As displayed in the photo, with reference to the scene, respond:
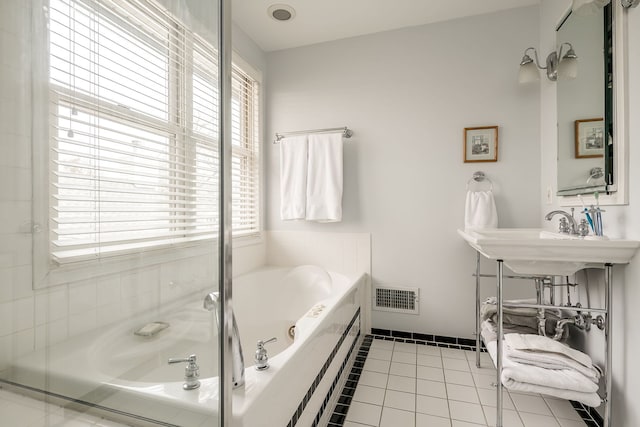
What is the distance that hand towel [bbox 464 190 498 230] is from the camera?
2.10m

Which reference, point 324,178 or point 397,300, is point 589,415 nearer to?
point 397,300

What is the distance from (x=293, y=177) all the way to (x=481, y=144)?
1.41 metres

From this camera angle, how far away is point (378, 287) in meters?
2.47

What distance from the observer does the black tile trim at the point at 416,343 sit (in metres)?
1.47

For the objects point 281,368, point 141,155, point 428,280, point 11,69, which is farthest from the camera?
point 428,280

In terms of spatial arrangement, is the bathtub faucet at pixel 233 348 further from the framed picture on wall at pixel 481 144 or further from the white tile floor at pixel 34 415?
the framed picture on wall at pixel 481 144

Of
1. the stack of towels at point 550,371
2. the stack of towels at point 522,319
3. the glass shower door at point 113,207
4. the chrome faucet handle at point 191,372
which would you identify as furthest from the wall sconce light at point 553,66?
the chrome faucet handle at point 191,372

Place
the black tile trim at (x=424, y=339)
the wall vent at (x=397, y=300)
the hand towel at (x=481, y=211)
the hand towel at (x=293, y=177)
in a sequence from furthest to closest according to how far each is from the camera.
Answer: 1. the hand towel at (x=293, y=177)
2. the wall vent at (x=397, y=300)
3. the black tile trim at (x=424, y=339)
4. the hand towel at (x=481, y=211)

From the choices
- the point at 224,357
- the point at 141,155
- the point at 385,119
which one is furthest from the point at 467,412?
the point at 385,119

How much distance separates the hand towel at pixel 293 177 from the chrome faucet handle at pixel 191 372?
1784mm

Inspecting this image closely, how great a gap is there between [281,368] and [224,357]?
1.00 ft

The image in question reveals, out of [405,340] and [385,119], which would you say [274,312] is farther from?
[385,119]

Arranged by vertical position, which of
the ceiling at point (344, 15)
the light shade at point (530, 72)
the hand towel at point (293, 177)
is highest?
the ceiling at point (344, 15)

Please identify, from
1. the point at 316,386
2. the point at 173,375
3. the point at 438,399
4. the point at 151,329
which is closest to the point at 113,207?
the point at 151,329
